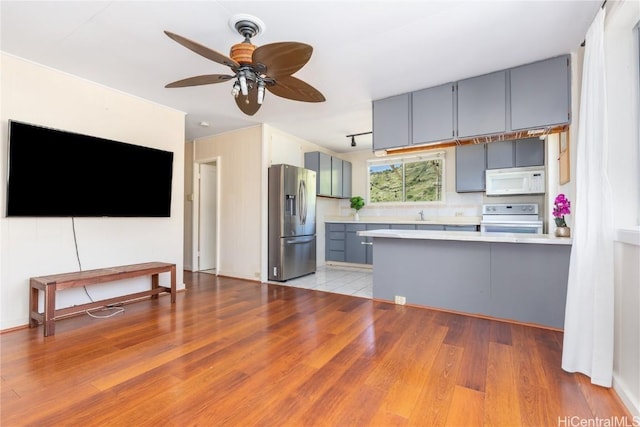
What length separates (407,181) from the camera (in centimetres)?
593

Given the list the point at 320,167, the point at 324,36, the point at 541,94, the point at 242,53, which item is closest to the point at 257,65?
the point at 242,53

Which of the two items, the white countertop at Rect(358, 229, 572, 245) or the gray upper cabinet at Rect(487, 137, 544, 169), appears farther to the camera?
the gray upper cabinet at Rect(487, 137, 544, 169)

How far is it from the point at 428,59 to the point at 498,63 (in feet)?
2.28

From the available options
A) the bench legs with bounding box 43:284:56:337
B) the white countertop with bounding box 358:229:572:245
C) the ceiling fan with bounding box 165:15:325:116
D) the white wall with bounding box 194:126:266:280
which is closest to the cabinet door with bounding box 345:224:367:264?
the white wall with bounding box 194:126:266:280

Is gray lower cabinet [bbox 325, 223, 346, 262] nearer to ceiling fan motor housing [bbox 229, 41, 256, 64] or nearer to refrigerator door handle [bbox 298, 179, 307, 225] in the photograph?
refrigerator door handle [bbox 298, 179, 307, 225]

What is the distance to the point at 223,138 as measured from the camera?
5160 millimetres

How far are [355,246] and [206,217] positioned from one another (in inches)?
120

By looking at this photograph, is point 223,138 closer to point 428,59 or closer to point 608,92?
point 428,59

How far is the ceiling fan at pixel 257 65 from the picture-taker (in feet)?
5.82

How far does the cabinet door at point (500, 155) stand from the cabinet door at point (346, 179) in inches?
110

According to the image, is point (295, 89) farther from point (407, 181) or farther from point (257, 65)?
point (407, 181)

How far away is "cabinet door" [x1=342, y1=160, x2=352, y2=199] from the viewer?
6.35 metres

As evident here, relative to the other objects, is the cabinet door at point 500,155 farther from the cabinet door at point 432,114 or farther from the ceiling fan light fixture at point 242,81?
the ceiling fan light fixture at point 242,81

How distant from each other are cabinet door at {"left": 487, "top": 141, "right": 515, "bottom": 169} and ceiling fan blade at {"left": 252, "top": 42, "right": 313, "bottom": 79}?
3881 mm
